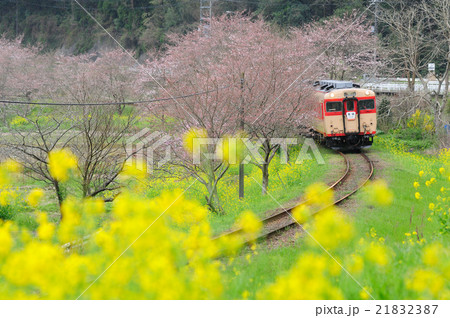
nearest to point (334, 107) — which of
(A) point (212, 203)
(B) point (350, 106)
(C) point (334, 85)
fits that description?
(B) point (350, 106)

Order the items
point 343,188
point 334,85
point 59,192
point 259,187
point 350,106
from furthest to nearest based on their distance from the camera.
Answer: point 334,85 → point 350,106 → point 259,187 → point 59,192 → point 343,188

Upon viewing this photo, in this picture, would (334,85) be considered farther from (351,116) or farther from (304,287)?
→ (304,287)

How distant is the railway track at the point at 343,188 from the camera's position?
9703 millimetres

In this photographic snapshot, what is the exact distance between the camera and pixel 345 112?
20.2 metres

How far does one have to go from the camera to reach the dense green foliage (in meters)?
→ 40.1

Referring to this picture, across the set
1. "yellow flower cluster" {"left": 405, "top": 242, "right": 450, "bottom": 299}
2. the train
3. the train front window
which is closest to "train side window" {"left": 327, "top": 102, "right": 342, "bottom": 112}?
the train

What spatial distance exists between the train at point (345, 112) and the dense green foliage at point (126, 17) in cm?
1801

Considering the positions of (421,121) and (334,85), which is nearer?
(334,85)

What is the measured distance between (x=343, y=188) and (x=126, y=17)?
151 ft

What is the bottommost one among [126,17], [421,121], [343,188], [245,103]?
[343,188]

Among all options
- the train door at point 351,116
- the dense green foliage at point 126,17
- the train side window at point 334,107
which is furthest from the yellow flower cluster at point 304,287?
the dense green foliage at point 126,17

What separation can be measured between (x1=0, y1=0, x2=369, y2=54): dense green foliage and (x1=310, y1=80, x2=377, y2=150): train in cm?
1801

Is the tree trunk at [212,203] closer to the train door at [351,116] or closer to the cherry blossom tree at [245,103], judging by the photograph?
the cherry blossom tree at [245,103]

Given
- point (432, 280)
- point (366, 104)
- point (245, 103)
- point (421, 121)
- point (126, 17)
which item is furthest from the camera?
point (126, 17)
